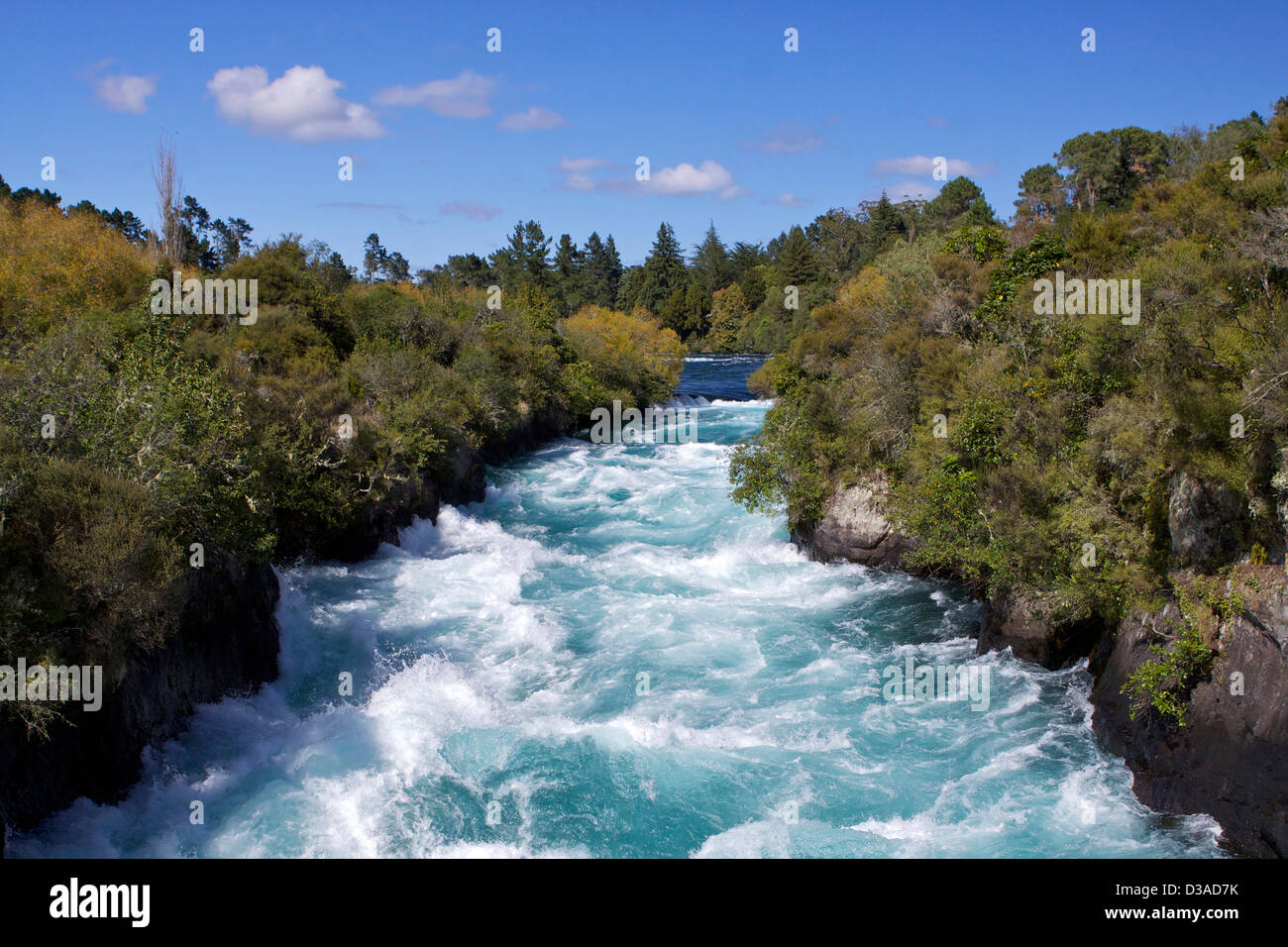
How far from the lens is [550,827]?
10.9 metres

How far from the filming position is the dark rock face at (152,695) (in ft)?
30.8

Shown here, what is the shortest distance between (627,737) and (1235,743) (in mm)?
8012

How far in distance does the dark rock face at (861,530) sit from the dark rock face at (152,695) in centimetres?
1280

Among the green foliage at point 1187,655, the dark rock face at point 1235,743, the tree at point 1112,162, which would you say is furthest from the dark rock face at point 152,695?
the tree at point 1112,162

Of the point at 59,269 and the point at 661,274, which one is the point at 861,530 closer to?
the point at 59,269

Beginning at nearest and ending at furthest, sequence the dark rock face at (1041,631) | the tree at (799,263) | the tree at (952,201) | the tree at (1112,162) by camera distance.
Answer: the dark rock face at (1041,631) < the tree at (1112,162) < the tree at (952,201) < the tree at (799,263)

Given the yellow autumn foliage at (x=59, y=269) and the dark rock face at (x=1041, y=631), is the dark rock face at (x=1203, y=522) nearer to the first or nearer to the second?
the dark rock face at (x=1041, y=631)

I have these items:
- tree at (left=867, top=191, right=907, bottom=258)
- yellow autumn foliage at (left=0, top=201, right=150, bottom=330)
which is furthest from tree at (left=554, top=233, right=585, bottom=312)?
yellow autumn foliage at (left=0, top=201, right=150, bottom=330)

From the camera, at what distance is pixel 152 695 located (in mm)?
11492

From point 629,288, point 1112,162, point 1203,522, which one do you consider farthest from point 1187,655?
point 629,288

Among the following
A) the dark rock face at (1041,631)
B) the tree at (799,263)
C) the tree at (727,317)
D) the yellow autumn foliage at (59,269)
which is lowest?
the dark rock face at (1041,631)

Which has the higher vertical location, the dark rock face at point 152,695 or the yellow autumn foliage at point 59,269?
the yellow autumn foliage at point 59,269

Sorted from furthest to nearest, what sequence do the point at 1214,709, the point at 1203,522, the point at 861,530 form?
the point at 861,530 < the point at 1203,522 < the point at 1214,709

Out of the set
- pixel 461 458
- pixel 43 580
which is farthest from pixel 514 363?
pixel 43 580
